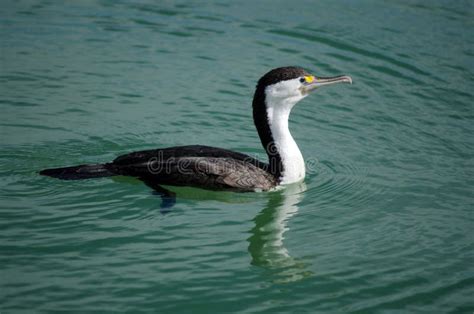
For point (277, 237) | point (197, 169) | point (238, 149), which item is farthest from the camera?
point (238, 149)

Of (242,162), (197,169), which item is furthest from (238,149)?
(197,169)

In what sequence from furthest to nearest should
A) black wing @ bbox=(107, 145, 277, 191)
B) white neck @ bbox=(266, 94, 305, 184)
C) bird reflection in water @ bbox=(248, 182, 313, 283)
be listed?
1. white neck @ bbox=(266, 94, 305, 184)
2. black wing @ bbox=(107, 145, 277, 191)
3. bird reflection in water @ bbox=(248, 182, 313, 283)

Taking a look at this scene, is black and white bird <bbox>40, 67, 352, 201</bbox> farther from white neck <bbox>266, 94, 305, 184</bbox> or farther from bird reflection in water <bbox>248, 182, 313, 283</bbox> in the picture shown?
bird reflection in water <bbox>248, 182, 313, 283</bbox>

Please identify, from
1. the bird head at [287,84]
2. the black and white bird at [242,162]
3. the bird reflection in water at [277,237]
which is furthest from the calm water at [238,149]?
the bird head at [287,84]

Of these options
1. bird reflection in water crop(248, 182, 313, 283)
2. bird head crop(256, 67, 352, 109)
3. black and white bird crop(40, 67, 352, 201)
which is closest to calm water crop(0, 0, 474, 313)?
bird reflection in water crop(248, 182, 313, 283)

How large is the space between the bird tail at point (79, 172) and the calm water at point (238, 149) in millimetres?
109

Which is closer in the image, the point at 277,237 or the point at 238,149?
the point at 277,237

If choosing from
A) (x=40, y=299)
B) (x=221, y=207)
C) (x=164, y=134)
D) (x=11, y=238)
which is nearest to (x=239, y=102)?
Result: (x=164, y=134)

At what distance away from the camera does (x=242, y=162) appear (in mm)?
7887

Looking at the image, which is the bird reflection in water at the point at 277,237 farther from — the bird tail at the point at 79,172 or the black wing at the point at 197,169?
the bird tail at the point at 79,172

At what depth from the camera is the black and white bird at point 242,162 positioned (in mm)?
7777

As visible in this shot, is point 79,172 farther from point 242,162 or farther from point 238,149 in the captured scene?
point 238,149

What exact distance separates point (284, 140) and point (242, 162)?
0.58 m

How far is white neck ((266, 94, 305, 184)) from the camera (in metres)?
8.03
